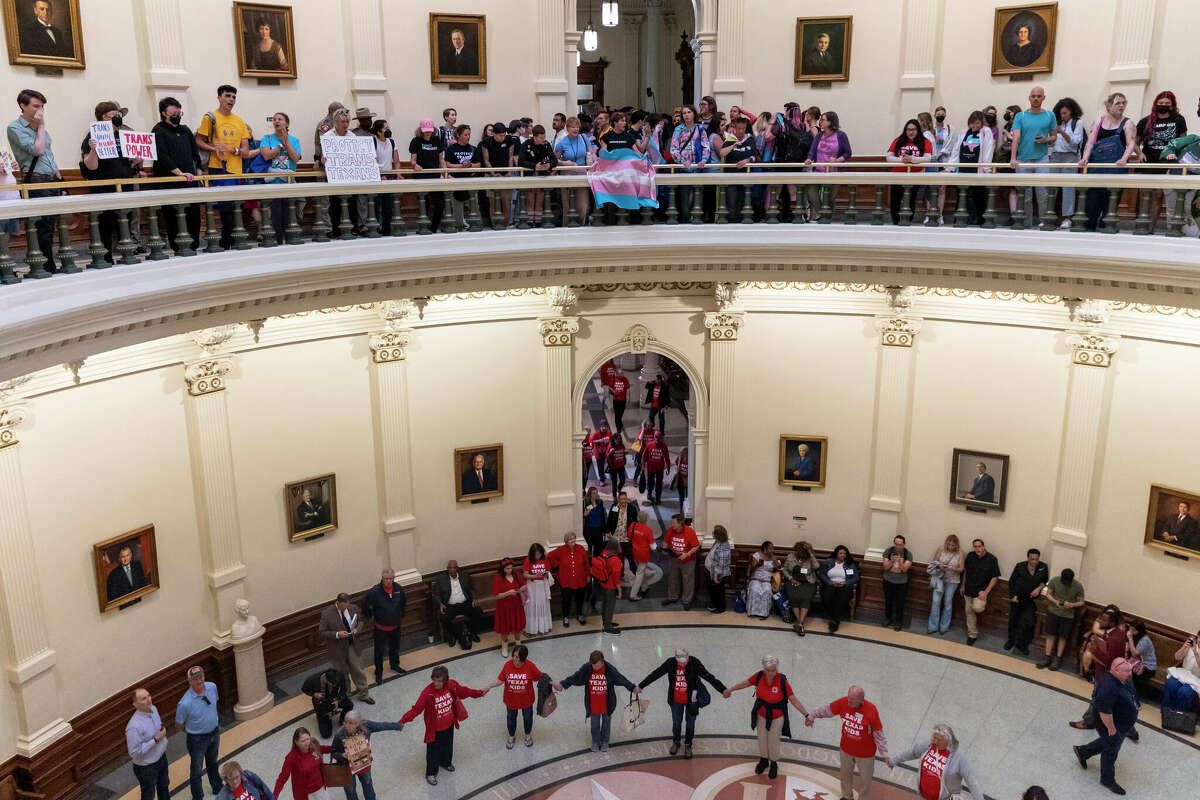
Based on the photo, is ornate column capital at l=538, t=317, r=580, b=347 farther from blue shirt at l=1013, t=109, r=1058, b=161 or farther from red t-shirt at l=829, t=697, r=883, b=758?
red t-shirt at l=829, t=697, r=883, b=758

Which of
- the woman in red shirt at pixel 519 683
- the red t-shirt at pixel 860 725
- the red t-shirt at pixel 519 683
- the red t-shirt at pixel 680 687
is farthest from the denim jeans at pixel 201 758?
the red t-shirt at pixel 860 725

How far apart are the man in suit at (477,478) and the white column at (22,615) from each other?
5.58 metres

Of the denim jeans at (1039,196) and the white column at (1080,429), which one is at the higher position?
the denim jeans at (1039,196)

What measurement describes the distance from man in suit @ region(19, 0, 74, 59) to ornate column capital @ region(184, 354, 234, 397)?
372cm

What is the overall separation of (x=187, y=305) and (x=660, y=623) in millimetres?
7830

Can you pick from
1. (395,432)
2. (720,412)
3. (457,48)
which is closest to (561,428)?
(720,412)

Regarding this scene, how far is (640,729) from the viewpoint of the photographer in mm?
11766

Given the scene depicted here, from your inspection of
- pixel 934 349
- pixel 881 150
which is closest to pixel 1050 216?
pixel 934 349

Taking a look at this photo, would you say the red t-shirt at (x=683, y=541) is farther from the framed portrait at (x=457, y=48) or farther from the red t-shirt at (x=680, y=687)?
the framed portrait at (x=457, y=48)

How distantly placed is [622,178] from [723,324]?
10.1 ft

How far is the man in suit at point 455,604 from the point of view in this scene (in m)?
13.4

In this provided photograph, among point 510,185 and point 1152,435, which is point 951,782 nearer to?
point 1152,435

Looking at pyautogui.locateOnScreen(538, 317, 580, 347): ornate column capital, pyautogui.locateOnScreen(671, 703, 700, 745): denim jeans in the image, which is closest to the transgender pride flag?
pyautogui.locateOnScreen(538, 317, 580, 347): ornate column capital

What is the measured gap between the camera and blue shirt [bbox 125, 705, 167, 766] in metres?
9.48
